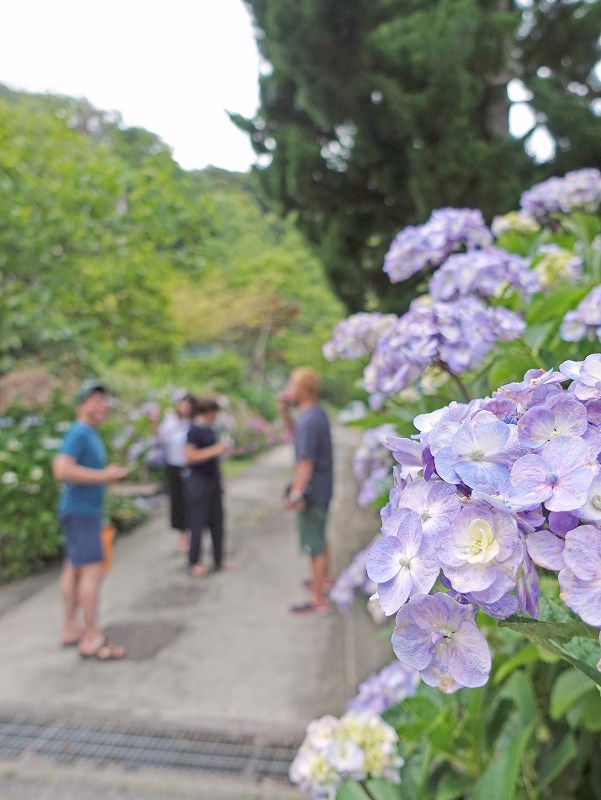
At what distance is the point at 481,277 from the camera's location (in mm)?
1412

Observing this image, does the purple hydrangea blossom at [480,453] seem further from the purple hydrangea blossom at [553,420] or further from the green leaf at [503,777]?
the green leaf at [503,777]

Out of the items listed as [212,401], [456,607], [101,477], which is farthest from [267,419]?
[456,607]

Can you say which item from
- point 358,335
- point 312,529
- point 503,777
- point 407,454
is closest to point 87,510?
point 312,529

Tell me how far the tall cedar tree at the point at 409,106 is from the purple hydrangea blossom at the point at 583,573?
451cm

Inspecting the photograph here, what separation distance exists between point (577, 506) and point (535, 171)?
4.88 metres

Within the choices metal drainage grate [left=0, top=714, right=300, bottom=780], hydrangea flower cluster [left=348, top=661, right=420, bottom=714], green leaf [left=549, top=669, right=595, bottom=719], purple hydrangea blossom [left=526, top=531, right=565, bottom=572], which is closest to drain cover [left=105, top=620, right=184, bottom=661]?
metal drainage grate [left=0, top=714, right=300, bottom=780]

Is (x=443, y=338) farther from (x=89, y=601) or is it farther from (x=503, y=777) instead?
(x=89, y=601)

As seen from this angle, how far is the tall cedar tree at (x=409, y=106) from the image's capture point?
14.6ft

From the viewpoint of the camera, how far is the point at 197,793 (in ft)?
7.74

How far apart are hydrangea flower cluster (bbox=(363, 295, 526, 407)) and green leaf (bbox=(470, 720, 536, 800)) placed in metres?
0.66

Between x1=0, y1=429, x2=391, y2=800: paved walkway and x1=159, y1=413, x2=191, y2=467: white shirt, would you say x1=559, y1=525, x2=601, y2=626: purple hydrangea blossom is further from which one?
x1=159, y1=413, x2=191, y2=467: white shirt

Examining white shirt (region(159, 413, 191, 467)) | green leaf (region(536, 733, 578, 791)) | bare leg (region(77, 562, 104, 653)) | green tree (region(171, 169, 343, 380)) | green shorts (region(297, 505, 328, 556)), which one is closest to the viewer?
green leaf (region(536, 733, 578, 791))

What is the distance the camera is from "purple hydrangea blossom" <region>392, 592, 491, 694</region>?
1.59 feet

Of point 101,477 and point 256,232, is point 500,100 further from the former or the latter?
point 256,232
